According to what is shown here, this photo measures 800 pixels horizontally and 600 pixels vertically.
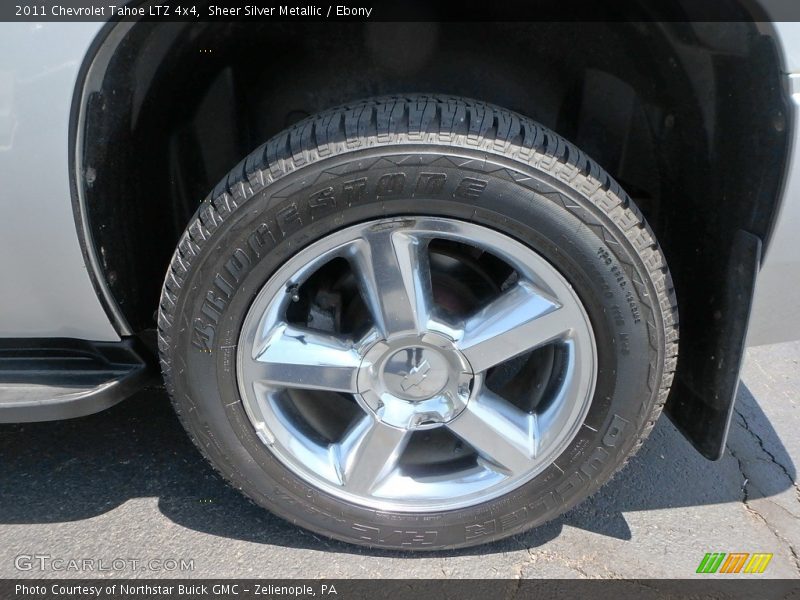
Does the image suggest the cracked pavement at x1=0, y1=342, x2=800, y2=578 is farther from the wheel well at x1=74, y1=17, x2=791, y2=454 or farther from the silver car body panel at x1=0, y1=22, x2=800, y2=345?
the silver car body panel at x1=0, y1=22, x2=800, y2=345

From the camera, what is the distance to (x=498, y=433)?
1.76 metres

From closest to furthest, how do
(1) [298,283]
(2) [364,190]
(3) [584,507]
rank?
(2) [364,190]
(1) [298,283]
(3) [584,507]

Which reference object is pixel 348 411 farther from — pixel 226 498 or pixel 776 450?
pixel 776 450

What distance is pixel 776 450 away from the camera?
7.65 ft

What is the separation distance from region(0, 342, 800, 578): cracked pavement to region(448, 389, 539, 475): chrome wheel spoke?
301 mm

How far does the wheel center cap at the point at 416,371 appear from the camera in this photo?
67.3 inches

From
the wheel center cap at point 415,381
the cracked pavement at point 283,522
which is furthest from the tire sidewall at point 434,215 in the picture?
the wheel center cap at point 415,381

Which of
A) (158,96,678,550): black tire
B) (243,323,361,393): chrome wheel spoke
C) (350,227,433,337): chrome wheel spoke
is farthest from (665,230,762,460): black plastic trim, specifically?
(243,323,361,393): chrome wheel spoke

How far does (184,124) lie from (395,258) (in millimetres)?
745

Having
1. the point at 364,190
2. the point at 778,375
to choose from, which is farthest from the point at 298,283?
the point at 778,375

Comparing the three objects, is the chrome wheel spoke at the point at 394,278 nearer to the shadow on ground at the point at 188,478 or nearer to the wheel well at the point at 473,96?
the wheel well at the point at 473,96

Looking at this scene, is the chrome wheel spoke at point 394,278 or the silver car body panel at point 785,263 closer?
the silver car body panel at point 785,263

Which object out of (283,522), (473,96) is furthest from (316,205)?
(283,522)

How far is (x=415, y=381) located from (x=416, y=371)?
28 millimetres
